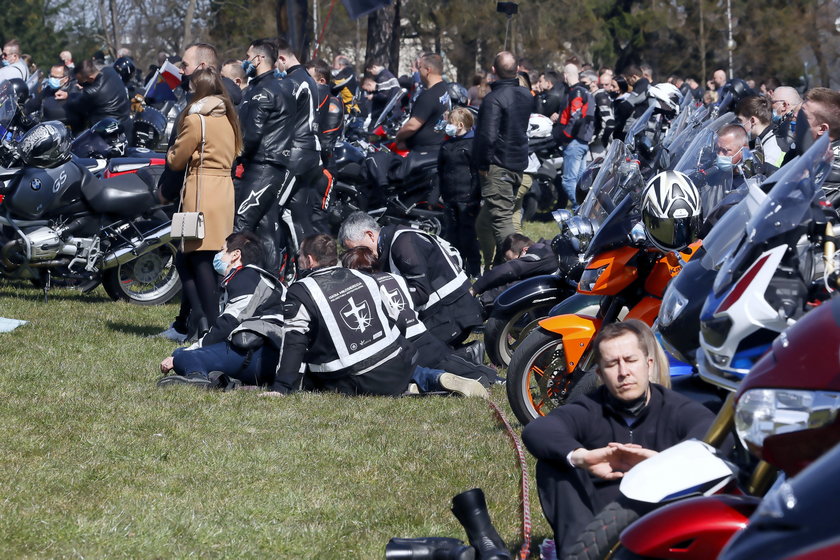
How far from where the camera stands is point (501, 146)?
10.5 meters

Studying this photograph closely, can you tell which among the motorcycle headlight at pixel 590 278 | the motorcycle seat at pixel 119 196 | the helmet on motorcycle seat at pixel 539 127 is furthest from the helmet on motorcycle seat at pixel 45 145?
the helmet on motorcycle seat at pixel 539 127

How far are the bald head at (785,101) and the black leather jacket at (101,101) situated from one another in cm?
669

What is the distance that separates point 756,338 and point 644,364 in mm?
579

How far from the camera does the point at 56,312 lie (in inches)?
376

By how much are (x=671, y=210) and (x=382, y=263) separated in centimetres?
276

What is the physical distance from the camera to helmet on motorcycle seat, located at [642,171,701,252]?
5039 millimetres

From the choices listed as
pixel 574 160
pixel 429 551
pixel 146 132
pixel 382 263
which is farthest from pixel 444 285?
pixel 574 160

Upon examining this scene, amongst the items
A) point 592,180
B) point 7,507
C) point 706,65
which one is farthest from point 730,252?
point 706,65

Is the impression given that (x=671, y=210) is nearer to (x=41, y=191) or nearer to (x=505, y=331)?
(x=505, y=331)

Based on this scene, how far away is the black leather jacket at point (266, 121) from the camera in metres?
9.06

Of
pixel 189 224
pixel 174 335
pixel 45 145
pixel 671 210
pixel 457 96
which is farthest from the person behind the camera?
pixel 457 96

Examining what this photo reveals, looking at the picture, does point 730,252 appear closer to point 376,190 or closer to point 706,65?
point 376,190

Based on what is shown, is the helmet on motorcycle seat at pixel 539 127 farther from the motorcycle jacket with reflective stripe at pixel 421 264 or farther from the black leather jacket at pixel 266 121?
the motorcycle jacket with reflective stripe at pixel 421 264

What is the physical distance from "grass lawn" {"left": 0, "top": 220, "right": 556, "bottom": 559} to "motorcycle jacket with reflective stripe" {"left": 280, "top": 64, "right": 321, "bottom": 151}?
2511 mm
